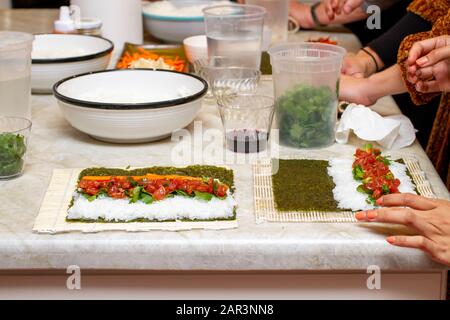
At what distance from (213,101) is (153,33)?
0.74 meters

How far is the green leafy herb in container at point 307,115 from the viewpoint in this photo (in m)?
1.59

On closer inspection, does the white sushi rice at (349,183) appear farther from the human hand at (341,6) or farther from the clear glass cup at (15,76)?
the human hand at (341,6)

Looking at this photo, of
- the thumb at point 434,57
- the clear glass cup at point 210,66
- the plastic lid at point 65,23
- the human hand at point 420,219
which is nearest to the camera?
the human hand at point 420,219

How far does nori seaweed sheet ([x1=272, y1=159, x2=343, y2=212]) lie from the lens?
1.33 meters

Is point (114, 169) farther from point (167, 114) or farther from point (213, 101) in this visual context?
point (213, 101)

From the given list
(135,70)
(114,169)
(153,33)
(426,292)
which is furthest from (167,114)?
(153,33)

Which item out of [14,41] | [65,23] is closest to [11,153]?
[14,41]

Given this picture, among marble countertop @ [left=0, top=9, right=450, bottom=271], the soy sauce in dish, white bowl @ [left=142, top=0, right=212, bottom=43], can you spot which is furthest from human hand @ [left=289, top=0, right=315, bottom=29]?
marble countertop @ [left=0, top=9, right=450, bottom=271]

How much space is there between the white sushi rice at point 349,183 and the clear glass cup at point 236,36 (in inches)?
25.0

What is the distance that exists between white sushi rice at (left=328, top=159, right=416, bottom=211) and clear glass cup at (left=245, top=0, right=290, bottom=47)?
0.99m

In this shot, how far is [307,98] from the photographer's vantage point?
1.60 meters

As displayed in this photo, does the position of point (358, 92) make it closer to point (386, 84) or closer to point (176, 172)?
point (386, 84)

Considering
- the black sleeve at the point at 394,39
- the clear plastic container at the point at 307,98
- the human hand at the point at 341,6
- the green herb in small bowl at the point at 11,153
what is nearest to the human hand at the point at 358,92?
the clear plastic container at the point at 307,98
